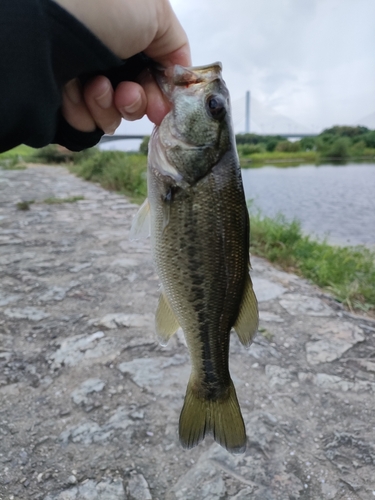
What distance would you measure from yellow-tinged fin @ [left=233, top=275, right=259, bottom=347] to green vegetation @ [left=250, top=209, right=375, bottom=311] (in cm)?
309

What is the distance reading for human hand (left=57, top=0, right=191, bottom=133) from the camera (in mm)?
1646

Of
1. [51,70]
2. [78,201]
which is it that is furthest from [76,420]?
[78,201]

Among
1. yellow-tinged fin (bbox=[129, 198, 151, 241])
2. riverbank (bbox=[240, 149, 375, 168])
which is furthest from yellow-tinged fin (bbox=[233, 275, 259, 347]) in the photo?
riverbank (bbox=[240, 149, 375, 168])

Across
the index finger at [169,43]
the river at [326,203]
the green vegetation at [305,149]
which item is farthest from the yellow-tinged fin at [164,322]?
the green vegetation at [305,149]

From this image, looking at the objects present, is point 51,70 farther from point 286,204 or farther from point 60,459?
point 286,204

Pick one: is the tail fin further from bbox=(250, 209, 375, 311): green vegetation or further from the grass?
the grass

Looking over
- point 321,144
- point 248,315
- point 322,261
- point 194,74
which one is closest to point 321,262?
point 322,261

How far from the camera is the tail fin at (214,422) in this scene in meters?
1.80

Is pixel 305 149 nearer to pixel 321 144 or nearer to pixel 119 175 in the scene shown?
pixel 321 144

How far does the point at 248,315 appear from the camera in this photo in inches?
73.1

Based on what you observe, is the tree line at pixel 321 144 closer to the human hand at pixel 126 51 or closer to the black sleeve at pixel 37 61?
the human hand at pixel 126 51

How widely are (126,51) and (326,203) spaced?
1368 cm

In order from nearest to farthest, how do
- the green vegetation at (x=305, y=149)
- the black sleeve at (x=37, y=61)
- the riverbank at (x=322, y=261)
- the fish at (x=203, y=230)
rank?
the black sleeve at (x=37, y=61)
the fish at (x=203, y=230)
the riverbank at (x=322, y=261)
the green vegetation at (x=305, y=149)

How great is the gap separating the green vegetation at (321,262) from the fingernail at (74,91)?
3.63m
